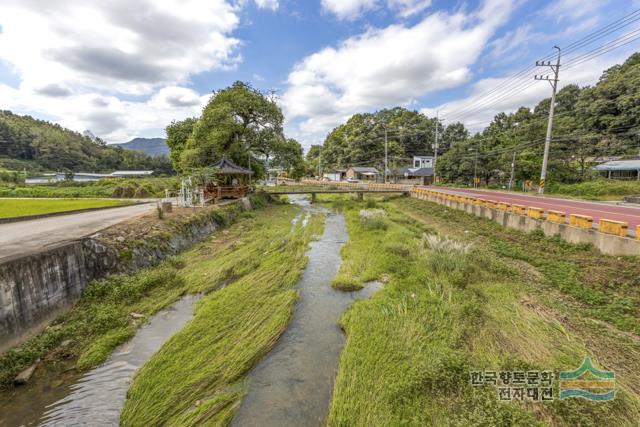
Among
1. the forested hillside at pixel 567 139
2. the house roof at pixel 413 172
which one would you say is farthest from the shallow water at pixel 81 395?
the house roof at pixel 413 172

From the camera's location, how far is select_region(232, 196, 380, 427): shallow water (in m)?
4.22

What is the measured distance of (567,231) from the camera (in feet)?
35.2

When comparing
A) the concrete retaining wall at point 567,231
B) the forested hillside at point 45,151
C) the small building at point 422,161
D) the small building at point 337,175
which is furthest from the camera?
the small building at point 337,175

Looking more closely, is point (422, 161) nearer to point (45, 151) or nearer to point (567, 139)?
point (567, 139)

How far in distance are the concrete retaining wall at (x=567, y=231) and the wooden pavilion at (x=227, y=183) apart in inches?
707

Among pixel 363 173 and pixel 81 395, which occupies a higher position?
pixel 363 173

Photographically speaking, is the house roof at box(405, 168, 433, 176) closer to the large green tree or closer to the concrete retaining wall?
the large green tree

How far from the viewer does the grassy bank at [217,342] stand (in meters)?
4.16

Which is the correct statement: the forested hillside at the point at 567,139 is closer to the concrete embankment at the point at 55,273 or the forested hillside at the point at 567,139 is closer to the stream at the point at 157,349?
the stream at the point at 157,349

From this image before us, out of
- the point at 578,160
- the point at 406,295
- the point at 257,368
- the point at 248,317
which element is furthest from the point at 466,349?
the point at 578,160

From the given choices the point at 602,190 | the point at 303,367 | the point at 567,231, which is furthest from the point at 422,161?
the point at 303,367

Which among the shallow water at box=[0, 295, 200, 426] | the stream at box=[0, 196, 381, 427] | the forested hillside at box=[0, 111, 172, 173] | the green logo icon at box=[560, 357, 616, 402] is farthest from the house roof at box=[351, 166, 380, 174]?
the shallow water at box=[0, 295, 200, 426]

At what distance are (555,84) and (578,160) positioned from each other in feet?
38.8

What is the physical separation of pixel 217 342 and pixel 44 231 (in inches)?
321
